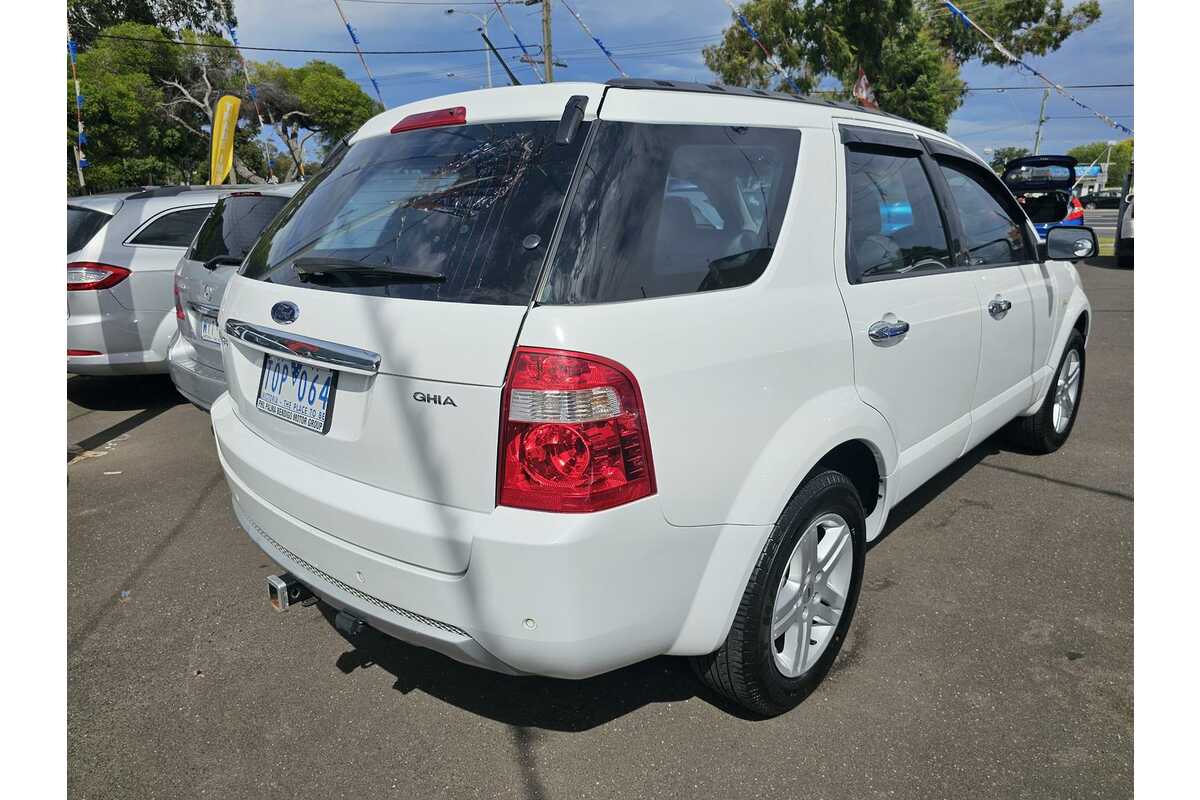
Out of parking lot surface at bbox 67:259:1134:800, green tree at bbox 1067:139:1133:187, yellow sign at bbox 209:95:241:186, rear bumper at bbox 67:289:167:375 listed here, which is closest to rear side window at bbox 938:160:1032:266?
parking lot surface at bbox 67:259:1134:800

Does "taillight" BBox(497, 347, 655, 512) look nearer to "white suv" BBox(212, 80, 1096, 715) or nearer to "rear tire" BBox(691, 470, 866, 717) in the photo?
"white suv" BBox(212, 80, 1096, 715)

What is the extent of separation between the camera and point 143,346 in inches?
233

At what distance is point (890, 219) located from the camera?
9.29 ft

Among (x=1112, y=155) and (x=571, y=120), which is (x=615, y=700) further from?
(x=1112, y=155)

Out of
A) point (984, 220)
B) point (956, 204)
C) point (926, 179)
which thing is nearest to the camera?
point (926, 179)

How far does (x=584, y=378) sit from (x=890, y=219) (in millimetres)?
1672

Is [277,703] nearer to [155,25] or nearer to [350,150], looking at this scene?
[350,150]

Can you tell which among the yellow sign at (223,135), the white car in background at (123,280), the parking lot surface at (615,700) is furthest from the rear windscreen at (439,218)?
the yellow sign at (223,135)

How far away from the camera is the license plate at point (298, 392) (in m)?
2.12

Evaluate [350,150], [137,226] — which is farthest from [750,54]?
[350,150]

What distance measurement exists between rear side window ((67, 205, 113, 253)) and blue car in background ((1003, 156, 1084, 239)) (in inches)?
265

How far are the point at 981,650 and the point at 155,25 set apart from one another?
36.6m

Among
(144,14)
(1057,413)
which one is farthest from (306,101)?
(1057,413)

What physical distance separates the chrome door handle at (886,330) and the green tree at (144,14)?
33827mm
